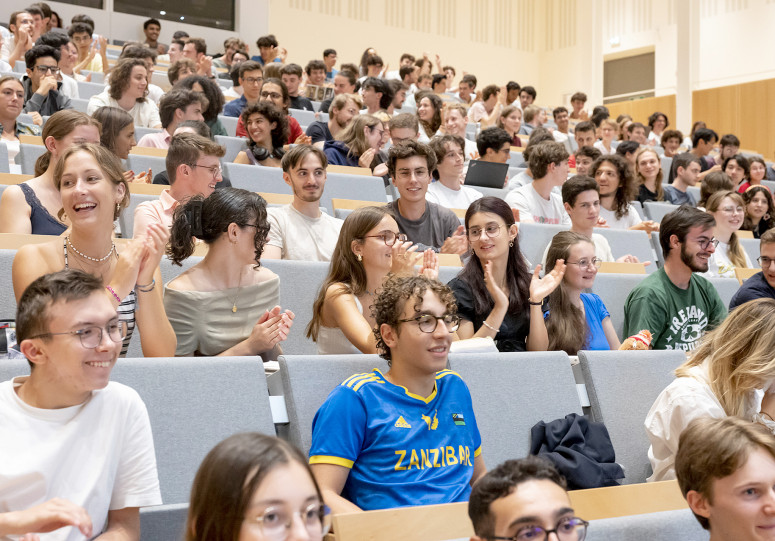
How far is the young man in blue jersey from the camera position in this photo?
1.69 meters

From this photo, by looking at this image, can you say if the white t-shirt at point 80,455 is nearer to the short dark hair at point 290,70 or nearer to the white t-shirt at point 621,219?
the white t-shirt at point 621,219

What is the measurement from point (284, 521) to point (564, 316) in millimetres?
1868

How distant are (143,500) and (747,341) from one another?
1.34m

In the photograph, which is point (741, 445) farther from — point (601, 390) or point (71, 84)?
point (71, 84)

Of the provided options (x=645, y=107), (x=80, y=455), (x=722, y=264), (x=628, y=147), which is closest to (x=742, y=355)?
(x=80, y=455)

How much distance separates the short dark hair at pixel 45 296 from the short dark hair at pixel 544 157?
121 inches

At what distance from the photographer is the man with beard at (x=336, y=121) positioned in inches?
194

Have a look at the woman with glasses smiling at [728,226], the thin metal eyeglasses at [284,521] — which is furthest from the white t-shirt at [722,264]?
the thin metal eyeglasses at [284,521]

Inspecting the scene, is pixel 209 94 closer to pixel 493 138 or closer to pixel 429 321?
pixel 493 138

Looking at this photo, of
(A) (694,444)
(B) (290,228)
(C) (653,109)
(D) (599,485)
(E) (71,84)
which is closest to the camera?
(A) (694,444)

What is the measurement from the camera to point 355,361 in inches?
76.4

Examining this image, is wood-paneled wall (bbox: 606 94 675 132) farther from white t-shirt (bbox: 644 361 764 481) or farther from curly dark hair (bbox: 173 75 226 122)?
white t-shirt (bbox: 644 361 764 481)

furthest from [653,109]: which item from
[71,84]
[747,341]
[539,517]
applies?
[539,517]

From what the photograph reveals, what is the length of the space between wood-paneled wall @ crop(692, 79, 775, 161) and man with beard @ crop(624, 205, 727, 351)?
8.51 m
